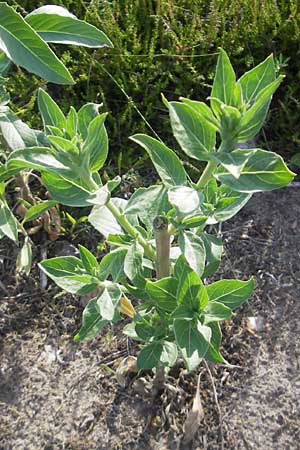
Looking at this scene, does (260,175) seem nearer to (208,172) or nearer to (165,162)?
(208,172)

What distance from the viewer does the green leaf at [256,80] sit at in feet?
3.62

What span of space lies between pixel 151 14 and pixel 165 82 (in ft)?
1.16

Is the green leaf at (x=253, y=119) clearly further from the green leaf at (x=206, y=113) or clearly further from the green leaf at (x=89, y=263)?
the green leaf at (x=89, y=263)

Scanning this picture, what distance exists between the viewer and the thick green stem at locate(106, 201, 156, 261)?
130 centimetres

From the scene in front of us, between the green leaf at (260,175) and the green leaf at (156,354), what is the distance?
589mm

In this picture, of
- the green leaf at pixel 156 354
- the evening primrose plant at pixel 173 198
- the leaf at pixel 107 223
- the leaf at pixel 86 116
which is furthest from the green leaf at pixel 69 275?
the leaf at pixel 86 116

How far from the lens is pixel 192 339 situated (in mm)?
1299

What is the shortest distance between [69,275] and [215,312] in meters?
0.38

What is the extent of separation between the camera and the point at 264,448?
186 cm

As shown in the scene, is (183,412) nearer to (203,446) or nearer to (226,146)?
(203,446)

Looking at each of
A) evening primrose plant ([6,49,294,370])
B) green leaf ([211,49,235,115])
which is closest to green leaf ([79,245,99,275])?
evening primrose plant ([6,49,294,370])

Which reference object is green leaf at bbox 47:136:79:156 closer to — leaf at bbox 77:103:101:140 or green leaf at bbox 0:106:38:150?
leaf at bbox 77:103:101:140

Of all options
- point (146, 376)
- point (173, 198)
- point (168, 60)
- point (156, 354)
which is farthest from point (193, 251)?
point (168, 60)

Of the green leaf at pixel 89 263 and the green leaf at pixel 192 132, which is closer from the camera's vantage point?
the green leaf at pixel 192 132
